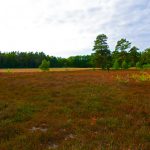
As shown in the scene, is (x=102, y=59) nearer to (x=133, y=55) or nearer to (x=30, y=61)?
(x=133, y=55)

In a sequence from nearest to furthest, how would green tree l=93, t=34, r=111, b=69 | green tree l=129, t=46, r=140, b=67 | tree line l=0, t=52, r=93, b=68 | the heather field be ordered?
the heather field → green tree l=93, t=34, r=111, b=69 → green tree l=129, t=46, r=140, b=67 → tree line l=0, t=52, r=93, b=68

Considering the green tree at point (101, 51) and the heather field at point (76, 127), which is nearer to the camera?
the heather field at point (76, 127)

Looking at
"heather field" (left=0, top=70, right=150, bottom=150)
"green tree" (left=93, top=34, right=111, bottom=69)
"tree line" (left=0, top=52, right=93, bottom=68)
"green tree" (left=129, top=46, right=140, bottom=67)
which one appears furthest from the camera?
"tree line" (left=0, top=52, right=93, bottom=68)

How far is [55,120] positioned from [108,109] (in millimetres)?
3588

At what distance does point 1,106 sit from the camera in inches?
508

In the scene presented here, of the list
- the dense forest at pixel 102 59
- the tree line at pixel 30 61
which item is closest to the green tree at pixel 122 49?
the dense forest at pixel 102 59

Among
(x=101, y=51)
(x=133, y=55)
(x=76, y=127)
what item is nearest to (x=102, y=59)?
(x=101, y=51)

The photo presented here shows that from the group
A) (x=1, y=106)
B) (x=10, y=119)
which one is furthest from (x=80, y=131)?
(x=1, y=106)

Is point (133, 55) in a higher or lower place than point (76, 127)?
higher

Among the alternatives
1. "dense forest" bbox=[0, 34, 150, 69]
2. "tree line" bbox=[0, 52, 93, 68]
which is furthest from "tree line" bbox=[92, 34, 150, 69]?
"tree line" bbox=[0, 52, 93, 68]

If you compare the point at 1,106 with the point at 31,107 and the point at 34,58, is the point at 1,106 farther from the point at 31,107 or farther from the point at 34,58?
the point at 34,58

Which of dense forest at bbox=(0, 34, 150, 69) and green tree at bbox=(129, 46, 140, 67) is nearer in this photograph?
dense forest at bbox=(0, 34, 150, 69)

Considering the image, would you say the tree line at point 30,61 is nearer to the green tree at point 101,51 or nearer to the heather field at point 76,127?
the green tree at point 101,51

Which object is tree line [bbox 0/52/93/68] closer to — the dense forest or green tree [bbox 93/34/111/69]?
the dense forest
